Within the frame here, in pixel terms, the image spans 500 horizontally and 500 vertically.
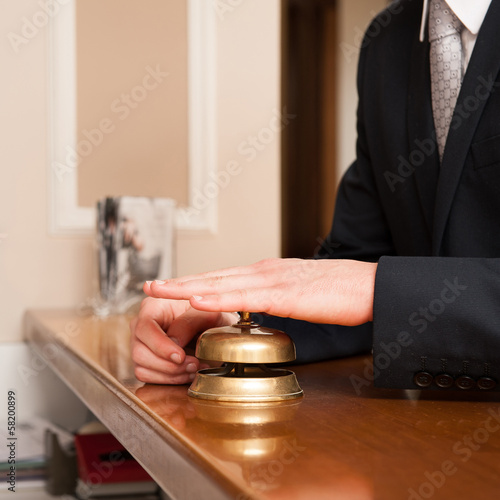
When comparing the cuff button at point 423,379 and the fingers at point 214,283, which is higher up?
the fingers at point 214,283

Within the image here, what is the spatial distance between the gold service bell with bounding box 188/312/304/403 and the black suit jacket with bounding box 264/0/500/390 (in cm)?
10

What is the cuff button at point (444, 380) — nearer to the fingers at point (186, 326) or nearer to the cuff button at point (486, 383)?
the cuff button at point (486, 383)

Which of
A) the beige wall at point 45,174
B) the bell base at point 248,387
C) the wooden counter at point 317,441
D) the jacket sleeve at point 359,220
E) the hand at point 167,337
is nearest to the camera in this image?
the wooden counter at point 317,441

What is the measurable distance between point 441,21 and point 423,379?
0.61m

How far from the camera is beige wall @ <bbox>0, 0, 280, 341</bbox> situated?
1.77 meters

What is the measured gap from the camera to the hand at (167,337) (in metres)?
0.78

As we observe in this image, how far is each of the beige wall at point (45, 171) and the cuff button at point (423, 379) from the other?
1276mm

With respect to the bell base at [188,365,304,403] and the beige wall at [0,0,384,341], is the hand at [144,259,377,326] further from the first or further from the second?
the beige wall at [0,0,384,341]

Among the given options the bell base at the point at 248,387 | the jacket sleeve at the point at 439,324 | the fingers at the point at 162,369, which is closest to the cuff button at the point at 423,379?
the jacket sleeve at the point at 439,324

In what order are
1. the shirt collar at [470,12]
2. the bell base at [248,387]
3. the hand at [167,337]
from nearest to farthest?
the bell base at [248,387]
the hand at [167,337]
the shirt collar at [470,12]

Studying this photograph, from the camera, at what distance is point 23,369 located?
5.79ft

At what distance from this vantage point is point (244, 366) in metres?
0.71

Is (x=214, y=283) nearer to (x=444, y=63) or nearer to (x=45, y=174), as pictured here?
(x=444, y=63)

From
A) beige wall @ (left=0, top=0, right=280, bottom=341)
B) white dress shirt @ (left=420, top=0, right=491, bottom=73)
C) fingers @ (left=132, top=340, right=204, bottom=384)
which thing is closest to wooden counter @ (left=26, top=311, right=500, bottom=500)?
fingers @ (left=132, top=340, right=204, bottom=384)
